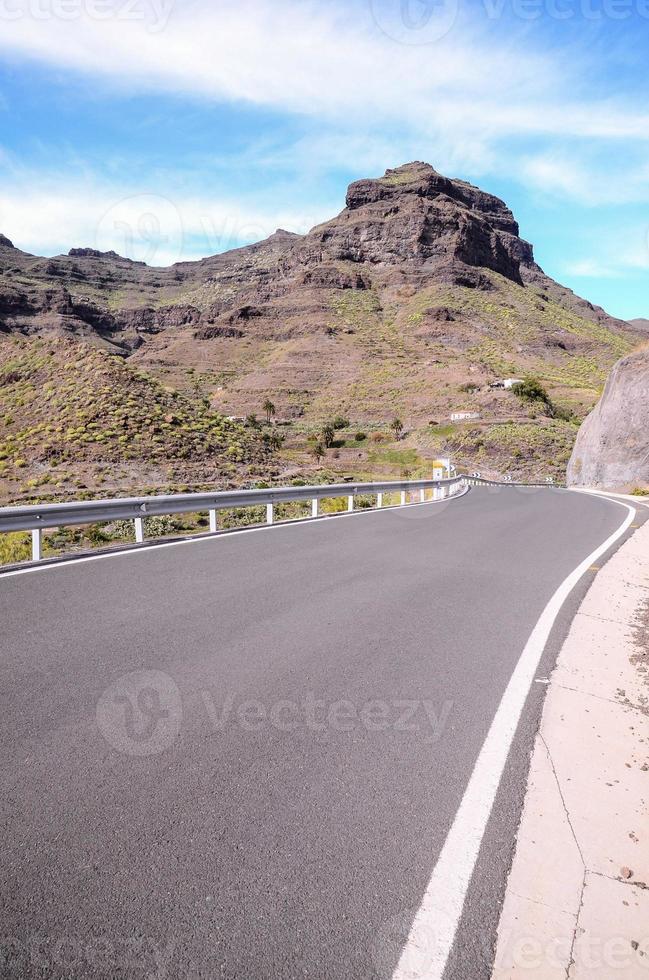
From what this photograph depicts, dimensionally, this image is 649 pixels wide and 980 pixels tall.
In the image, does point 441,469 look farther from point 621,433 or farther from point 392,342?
point 392,342

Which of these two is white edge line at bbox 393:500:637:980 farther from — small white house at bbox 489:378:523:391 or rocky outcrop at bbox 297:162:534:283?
rocky outcrop at bbox 297:162:534:283

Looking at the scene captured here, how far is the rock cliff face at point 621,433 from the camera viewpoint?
33.4 meters

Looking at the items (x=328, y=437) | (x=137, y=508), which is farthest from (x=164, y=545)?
(x=328, y=437)

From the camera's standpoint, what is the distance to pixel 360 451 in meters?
68.9

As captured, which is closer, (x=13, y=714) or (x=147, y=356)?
(x=13, y=714)

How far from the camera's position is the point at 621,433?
34.8m

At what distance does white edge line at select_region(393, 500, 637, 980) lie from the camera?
7.00 feet

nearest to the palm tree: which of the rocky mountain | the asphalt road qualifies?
the rocky mountain

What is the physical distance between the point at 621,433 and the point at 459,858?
36.1 m

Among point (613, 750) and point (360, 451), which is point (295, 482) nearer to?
point (613, 750)

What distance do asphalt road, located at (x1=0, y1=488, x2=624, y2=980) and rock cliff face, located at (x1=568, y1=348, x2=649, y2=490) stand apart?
30087 millimetres

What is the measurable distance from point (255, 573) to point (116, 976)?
6.22 m

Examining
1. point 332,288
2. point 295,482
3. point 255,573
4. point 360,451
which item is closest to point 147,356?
point 332,288

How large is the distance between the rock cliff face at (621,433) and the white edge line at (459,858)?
107 ft
